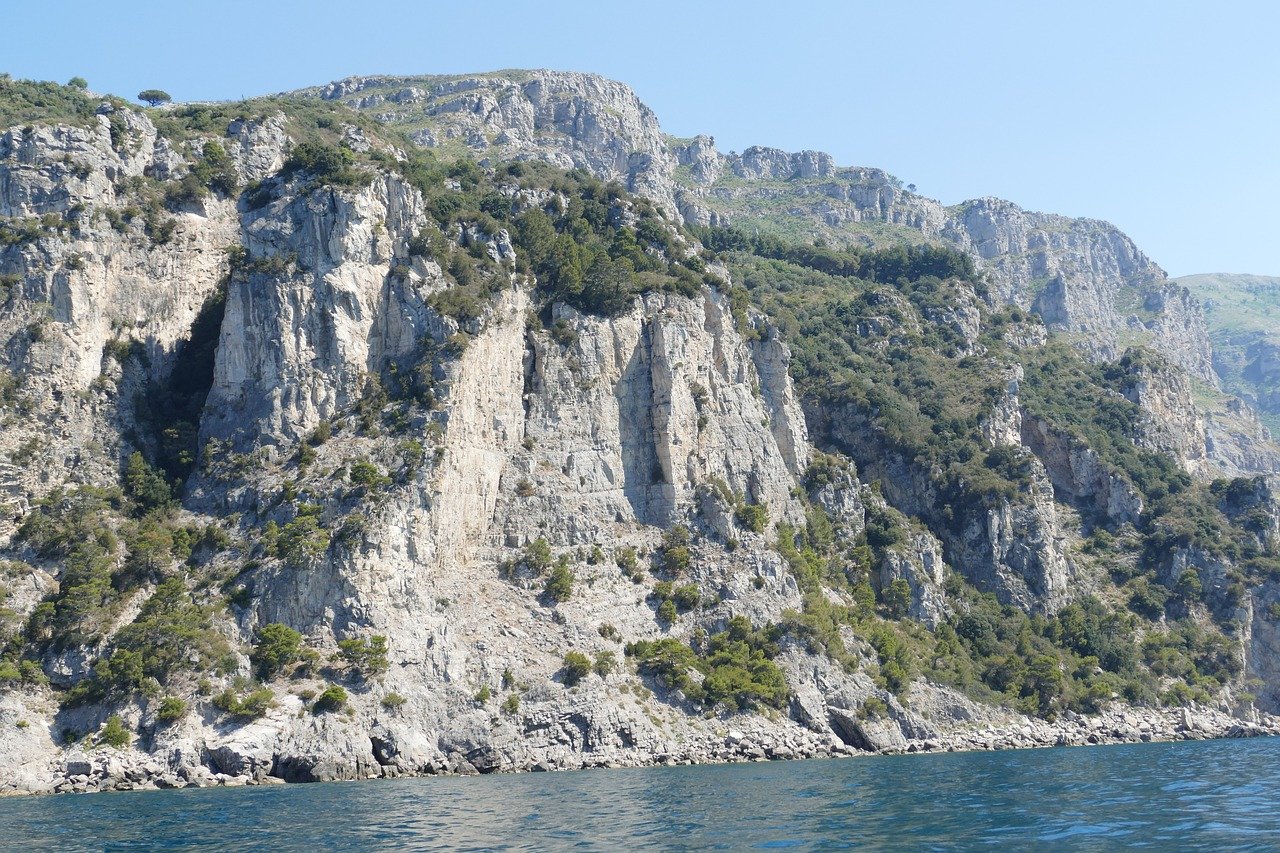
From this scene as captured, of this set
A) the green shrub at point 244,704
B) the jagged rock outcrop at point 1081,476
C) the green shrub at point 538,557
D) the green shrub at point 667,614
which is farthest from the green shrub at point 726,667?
the jagged rock outcrop at point 1081,476

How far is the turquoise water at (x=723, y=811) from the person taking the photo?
35062 mm

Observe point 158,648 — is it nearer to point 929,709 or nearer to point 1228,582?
point 929,709

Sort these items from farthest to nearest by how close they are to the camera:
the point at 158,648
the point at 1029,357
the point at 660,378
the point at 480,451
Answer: the point at 1029,357 < the point at 660,378 < the point at 480,451 < the point at 158,648

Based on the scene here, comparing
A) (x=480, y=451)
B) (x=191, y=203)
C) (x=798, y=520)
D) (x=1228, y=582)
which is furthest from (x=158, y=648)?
(x=1228, y=582)

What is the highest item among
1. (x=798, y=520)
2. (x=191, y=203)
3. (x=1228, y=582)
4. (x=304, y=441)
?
(x=191, y=203)

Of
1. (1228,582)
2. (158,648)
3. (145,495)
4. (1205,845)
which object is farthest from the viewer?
(1228,582)

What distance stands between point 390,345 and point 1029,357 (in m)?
73.7

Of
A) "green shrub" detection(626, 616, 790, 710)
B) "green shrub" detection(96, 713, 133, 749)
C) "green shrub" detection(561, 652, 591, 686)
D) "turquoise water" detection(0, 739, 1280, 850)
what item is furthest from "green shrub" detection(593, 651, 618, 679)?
"green shrub" detection(96, 713, 133, 749)

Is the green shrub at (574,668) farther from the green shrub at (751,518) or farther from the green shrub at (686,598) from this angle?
the green shrub at (751,518)

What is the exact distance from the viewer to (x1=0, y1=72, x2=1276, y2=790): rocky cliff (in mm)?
66438

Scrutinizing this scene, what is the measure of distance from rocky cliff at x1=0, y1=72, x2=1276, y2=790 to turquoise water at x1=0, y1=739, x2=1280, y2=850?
9.70 metres

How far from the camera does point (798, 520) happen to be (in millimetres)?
92938

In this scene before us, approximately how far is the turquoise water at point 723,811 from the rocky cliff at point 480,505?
31.8 feet

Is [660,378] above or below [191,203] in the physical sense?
below
